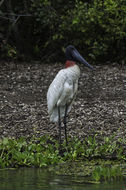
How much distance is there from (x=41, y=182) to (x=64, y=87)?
254 centimetres

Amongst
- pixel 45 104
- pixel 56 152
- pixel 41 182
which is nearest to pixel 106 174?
pixel 41 182

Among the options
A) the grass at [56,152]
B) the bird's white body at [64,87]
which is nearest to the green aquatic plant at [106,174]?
the grass at [56,152]

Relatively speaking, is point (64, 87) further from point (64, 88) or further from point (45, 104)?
point (45, 104)

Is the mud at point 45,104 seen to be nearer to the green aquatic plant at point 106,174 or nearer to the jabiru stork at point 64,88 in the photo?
the jabiru stork at point 64,88

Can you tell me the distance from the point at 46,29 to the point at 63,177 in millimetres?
9945

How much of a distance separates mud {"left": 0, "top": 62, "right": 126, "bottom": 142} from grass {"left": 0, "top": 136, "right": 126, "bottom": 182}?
478mm

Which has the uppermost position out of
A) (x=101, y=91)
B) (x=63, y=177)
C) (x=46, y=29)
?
(x=46, y=29)

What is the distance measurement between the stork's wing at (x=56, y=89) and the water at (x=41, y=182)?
5.92 feet

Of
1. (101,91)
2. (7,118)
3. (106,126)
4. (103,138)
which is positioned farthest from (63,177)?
(101,91)

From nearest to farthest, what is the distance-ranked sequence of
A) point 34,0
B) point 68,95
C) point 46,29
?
point 68,95, point 34,0, point 46,29

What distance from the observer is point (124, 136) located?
8.05 m

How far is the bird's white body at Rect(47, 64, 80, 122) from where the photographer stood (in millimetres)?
7711

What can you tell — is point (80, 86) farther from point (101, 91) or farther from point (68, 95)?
point (68, 95)

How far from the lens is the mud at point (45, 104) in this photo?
8.50 meters
